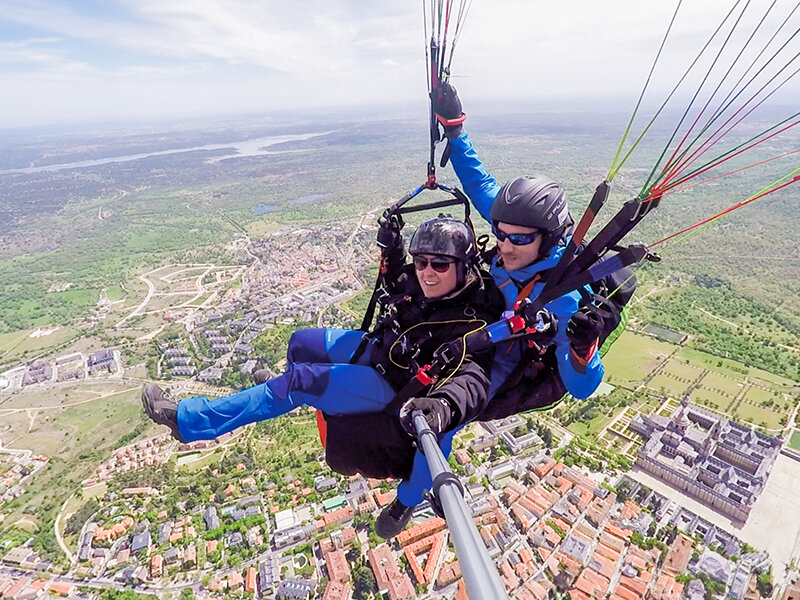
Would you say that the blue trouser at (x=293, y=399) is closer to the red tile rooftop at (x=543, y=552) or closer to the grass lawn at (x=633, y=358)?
the red tile rooftop at (x=543, y=552)

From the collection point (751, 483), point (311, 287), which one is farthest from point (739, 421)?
point (311, 287)

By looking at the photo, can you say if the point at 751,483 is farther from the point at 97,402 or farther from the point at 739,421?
the point at 97,402

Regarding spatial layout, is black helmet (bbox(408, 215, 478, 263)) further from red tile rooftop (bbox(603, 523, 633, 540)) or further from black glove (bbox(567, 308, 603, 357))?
red tile rooftop (bbox(603, 523, 633, 540))

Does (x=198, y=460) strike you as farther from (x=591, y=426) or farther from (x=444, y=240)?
(x=444, y=240)

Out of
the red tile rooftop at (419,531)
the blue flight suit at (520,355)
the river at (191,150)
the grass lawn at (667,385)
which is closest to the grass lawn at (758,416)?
the grass lawn at (667,385)

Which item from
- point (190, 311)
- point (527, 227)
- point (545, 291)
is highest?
point (527, 227)

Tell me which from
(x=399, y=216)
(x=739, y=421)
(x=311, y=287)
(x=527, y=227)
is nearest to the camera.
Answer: (x=527, y=227)

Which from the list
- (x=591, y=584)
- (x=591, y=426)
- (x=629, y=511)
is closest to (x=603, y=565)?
(x=591, y=584)
